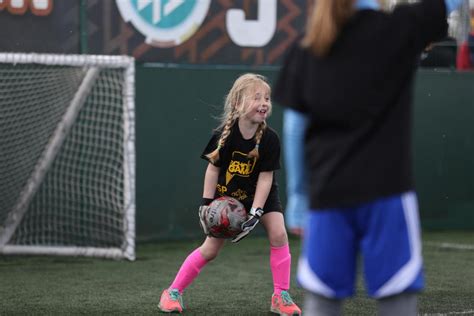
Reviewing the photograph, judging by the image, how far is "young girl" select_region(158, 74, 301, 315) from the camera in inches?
226

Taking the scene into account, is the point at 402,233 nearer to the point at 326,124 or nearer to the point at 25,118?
the point at 326,124

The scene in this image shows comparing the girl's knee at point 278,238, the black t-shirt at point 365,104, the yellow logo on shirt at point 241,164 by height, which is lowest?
the girl's knee at point 278,238

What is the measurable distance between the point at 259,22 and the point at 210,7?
0.53 meters

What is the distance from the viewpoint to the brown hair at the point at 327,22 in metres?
3.07

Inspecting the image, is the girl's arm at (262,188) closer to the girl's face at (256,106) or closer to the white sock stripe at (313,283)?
the girl's face at (256,106)

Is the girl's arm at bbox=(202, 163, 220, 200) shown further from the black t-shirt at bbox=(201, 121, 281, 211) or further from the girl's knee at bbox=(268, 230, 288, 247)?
the girl's knee at bbox=(268, 230, 288, 247)

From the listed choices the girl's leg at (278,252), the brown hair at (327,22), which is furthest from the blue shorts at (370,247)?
the girl's leg at (278,252)

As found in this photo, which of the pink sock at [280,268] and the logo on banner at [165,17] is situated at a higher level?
the logo on banner at [165,17]

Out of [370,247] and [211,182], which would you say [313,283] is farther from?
[211,182]

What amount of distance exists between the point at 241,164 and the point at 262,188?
7.7 inches

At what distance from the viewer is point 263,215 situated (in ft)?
19.5

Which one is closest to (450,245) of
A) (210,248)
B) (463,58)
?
(463,58)

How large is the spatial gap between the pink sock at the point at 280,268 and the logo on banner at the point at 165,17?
3830mm

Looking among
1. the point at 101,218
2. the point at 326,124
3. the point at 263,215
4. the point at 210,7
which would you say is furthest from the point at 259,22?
→ the point at 326,124
